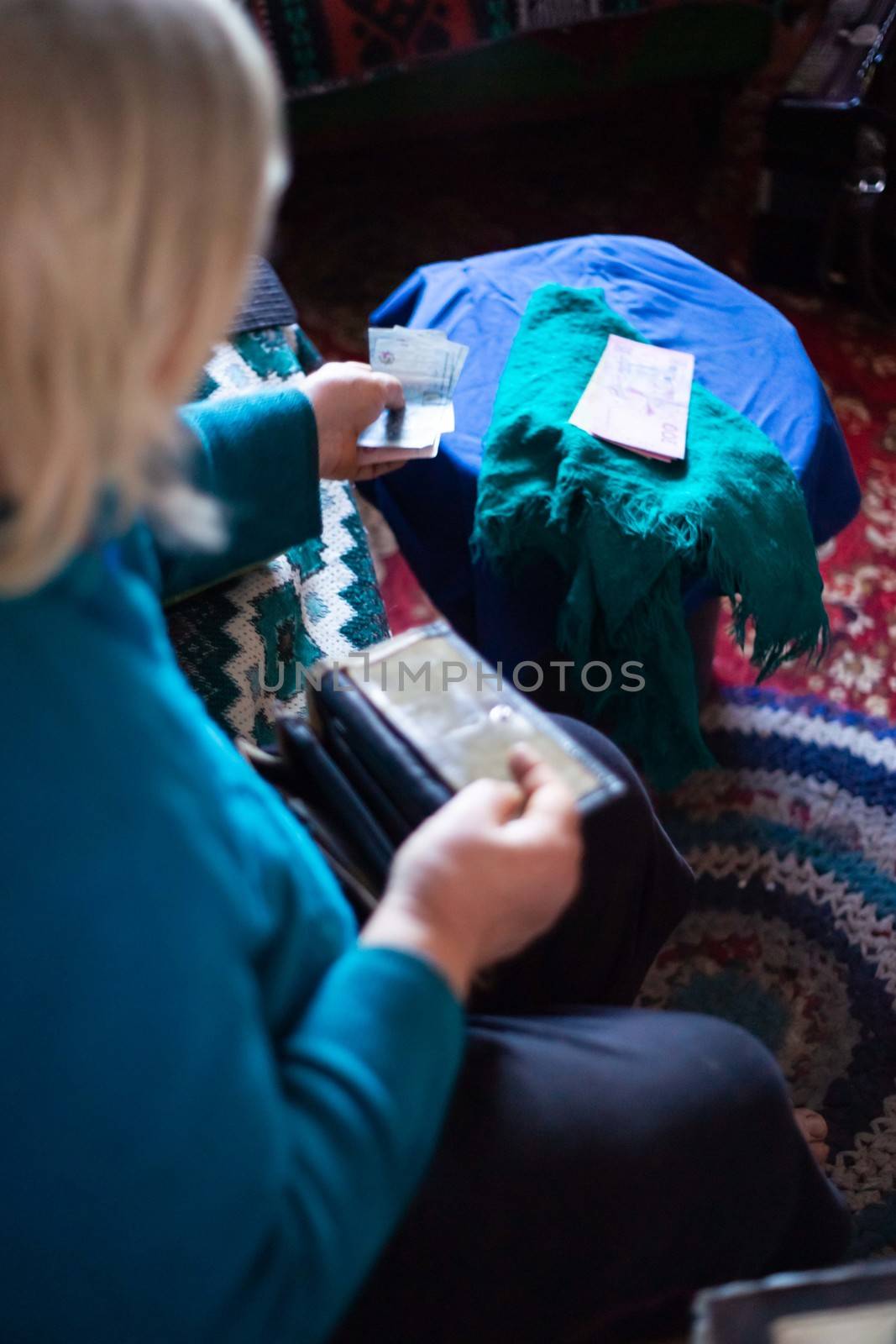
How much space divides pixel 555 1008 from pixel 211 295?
1.79 ft

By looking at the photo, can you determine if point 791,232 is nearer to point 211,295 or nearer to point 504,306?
point 504,306

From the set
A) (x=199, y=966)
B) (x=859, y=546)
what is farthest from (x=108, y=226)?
(x=859, y=546)

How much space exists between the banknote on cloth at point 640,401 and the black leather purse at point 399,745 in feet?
1.43

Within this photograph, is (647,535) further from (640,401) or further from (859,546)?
(859,546)

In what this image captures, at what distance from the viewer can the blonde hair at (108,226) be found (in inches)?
16.1

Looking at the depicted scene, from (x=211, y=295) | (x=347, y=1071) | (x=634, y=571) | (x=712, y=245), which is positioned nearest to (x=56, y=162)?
(x=211, y=295)

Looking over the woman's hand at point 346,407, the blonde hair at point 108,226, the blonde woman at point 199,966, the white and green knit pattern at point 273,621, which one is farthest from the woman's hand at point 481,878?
the woman's hand at point 346,407

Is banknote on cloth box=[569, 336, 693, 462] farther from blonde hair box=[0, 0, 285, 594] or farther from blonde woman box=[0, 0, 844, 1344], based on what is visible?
blonde hair box=[0, 0, 285, 594]

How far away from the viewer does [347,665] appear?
0.81 metres

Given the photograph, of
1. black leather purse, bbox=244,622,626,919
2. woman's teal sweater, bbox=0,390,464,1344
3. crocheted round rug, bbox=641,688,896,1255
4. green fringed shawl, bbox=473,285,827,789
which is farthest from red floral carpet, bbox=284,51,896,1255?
woman's teal sweater, bbox=0,390,464,1344

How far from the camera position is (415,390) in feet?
4.01

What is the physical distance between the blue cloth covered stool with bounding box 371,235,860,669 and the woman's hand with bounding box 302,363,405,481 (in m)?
0.10

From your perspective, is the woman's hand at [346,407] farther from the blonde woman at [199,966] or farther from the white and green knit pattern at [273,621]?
the blonde woman at [199,966]

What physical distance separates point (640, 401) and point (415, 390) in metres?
0.25
